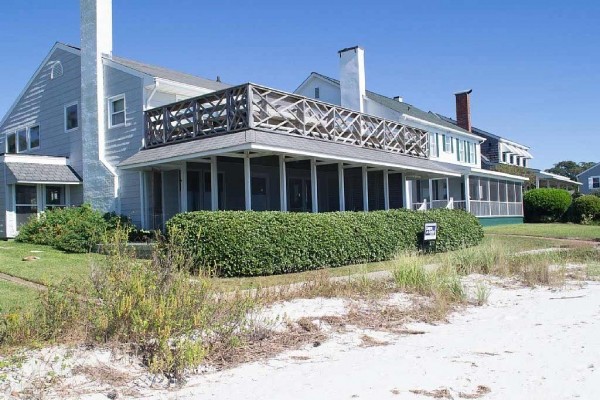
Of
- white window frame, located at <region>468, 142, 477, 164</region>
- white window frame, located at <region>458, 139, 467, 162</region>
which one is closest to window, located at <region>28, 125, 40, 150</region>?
white window frame, located at <region>458, 139, 467, 162</region>

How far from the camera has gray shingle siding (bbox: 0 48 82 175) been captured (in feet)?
73.3

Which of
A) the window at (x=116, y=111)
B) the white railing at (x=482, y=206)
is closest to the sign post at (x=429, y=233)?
the window at (x=116, y=111)

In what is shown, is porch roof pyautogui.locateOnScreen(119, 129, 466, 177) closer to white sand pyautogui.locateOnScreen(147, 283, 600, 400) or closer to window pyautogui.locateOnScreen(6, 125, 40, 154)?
white sand pyautogui.locateOnScreen(147, 283, 600, 400)

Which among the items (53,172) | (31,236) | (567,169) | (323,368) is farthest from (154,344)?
(567,169)

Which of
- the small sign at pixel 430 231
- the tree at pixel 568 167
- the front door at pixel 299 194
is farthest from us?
the tree at pixel 568 167

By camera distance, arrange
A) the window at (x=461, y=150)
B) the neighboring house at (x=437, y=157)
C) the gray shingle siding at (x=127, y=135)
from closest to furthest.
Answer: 1. the gray shingle siding at (x=127, y=135)
2. the neighboring house at (x=437, y=157)
3. the window at (x=461, y=150)

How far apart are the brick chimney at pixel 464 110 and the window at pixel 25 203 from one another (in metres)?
30.9

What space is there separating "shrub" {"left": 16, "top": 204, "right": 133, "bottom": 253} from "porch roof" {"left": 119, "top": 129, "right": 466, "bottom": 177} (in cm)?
205

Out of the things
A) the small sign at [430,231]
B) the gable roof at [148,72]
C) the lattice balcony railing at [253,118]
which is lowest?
the small sign at [430,231]

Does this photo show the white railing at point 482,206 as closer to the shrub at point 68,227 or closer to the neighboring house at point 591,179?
the shrub at point 68,227

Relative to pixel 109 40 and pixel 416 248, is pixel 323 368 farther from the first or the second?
pixel 109 40

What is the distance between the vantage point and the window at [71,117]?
22.3 m

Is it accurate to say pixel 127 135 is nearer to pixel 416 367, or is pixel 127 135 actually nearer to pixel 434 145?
pixel 416 367

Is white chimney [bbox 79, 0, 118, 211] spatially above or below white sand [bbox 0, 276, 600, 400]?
above
